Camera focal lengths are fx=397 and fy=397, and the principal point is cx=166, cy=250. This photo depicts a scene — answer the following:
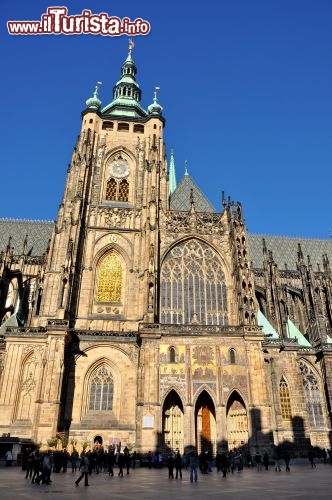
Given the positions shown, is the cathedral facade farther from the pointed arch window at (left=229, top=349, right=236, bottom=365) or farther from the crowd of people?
the crowd of people

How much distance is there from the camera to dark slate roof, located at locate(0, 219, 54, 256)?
42.2 metres

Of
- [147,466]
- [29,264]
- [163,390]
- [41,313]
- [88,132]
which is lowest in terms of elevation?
[147,466]

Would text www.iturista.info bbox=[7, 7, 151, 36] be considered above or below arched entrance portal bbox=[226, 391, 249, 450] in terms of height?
above

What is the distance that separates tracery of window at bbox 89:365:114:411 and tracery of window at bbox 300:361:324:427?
15.0 meters

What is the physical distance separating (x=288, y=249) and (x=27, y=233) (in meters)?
30.6

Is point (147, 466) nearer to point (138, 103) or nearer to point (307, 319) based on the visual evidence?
point (307, 319)

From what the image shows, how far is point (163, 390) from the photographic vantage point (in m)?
25.1

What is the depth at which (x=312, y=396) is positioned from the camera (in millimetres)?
30734

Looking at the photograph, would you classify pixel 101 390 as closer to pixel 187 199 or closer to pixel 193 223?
pixel 193 223

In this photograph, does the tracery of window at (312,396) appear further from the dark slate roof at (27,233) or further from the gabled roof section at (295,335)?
the dark slate roof at (27,233)

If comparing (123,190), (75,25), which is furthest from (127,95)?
(75,25)

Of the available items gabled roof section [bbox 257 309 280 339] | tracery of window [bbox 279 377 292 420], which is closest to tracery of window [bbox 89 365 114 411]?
tracery of window [bbox 279 377 292 420]

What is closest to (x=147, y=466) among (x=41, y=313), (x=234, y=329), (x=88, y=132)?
(x=234, y=329)

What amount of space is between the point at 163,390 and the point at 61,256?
12696 mm
